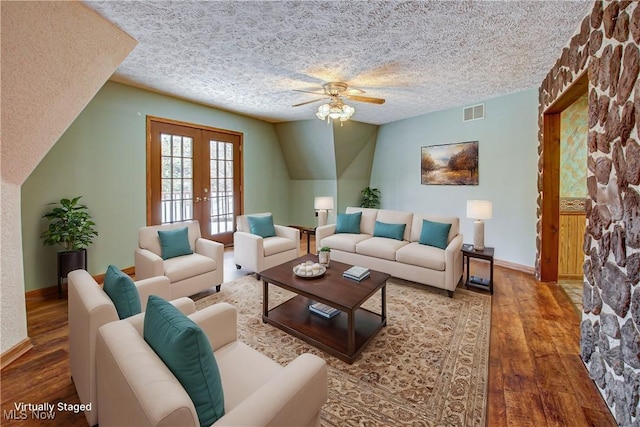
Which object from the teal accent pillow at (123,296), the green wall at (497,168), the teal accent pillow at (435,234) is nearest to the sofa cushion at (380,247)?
the teal accent pillow at (435,234)

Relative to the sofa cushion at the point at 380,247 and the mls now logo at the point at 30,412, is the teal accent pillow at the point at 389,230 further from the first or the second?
the mls now logo at the point at 30,412

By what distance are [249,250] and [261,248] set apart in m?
0.22

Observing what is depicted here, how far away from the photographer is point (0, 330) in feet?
7.02

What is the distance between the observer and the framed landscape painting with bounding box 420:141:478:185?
4.90 m

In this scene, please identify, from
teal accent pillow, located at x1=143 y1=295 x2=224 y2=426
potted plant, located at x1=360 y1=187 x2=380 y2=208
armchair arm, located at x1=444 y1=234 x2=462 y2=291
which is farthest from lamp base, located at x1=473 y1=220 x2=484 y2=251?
teal accent pillow, located at x1=143 y1=295 x2=224 y2=426

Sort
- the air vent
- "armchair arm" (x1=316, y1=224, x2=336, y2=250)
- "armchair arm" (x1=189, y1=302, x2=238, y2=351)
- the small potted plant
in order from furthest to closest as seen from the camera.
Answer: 1. the air vent
2. "armchair arm" (x1=316, y1=224, x2=336, y2=250)
3. the small potted plant
4. "armchair arm" (x1=189, y1=302, x2=238, y2=351)

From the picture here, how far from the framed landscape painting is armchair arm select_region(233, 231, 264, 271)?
3.56m

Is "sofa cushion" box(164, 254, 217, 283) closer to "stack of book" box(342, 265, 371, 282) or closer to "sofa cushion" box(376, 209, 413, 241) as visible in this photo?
"stack of book" box(342, 265, 371, 282)

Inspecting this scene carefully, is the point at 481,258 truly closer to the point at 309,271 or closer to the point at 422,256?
the point at 422,256

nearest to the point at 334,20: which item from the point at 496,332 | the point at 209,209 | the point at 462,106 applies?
the point at 496,332

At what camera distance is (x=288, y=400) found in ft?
3.49

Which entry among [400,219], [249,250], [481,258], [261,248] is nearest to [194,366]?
[261,248]

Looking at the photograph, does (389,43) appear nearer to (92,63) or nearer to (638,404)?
(92,63)

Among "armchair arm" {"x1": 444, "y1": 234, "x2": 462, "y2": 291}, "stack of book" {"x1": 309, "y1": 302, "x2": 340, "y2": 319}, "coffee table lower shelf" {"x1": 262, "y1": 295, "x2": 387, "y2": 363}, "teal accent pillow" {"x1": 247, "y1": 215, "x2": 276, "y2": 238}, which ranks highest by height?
"teal accent pillow" {"x1": 247, "y1": 215, "x2": 276, "y2": 238}
